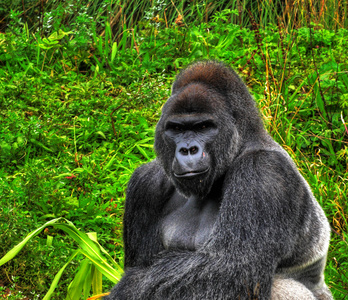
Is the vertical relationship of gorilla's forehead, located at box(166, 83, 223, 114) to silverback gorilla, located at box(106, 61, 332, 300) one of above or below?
above

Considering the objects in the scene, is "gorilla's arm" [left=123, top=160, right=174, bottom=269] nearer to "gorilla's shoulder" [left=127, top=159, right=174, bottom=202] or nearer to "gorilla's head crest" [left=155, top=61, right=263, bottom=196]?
"gorilla's shoulder" [left=127, top=159, right=174, bottom=202]

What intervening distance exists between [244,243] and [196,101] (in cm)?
80

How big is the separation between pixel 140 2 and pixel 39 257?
447 cm

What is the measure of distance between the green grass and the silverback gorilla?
2.52ft

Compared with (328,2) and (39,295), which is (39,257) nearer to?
(39,295)

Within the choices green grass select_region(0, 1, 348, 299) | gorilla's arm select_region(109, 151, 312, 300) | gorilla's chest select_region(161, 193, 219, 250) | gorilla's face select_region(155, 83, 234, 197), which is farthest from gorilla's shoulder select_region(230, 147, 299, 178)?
green grass select_region(0, 1, 348, 299)

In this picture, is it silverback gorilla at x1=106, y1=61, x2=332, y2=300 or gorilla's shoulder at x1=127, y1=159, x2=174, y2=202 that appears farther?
gorilla's shoulder at x1=127, y1=159, x2=174, y2=202

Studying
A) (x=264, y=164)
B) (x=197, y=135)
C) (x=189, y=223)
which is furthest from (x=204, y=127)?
(x=189, y=223)

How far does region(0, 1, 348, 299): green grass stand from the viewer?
4488 mm

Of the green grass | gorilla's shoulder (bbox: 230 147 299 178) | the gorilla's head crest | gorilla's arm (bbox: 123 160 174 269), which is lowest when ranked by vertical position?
the green grass

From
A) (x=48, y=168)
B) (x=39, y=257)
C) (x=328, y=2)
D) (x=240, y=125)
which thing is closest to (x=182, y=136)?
(x=240, y=125)

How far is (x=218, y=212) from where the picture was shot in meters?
3.16

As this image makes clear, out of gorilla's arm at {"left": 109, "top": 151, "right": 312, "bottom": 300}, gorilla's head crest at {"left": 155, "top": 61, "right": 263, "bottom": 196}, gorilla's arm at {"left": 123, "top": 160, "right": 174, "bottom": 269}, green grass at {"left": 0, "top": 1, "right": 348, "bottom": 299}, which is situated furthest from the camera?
green grass at {"left": 0, "top": 1, "right": 348, "bottom": 299}

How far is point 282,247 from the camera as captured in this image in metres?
3.02
